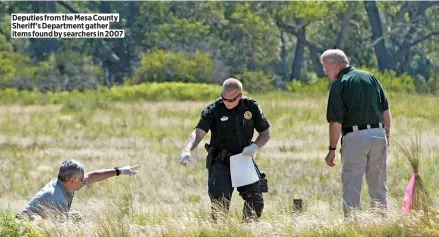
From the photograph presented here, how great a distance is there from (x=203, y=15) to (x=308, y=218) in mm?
54973

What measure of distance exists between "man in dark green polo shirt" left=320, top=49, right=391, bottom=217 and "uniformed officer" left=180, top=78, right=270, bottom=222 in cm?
67

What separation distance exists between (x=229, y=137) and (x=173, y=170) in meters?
8.83

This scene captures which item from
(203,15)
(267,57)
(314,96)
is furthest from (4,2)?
(314,96)

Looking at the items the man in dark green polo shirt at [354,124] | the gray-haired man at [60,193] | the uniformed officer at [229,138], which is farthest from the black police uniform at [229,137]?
the gray-haired man at [60,193]

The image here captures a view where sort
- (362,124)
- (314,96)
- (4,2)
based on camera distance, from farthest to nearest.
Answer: (4,2), (314,96), (362,124)

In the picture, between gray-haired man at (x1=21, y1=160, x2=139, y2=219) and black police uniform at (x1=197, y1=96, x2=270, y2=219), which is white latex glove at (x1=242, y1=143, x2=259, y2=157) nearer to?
black police uniform at (x1=197, y1=96, x2=270, y2=219)

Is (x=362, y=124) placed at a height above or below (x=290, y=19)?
below

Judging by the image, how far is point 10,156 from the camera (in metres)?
20.4

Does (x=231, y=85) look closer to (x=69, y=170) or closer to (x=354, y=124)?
(x=354, y=124)

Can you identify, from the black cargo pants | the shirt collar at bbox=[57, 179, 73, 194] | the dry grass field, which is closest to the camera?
the dry grass field

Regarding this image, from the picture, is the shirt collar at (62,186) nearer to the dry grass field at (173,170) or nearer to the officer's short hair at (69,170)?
the officer's short hair at (69,170)

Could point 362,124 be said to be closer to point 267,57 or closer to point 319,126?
point 319,126

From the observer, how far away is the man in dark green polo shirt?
930cm

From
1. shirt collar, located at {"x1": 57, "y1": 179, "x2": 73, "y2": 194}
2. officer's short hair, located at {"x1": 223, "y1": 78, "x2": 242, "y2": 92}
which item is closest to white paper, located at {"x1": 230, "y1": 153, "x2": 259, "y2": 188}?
officer's short hair, located at {"x1": 223, "y1": 78, "x2": 242, "y2": 92}
